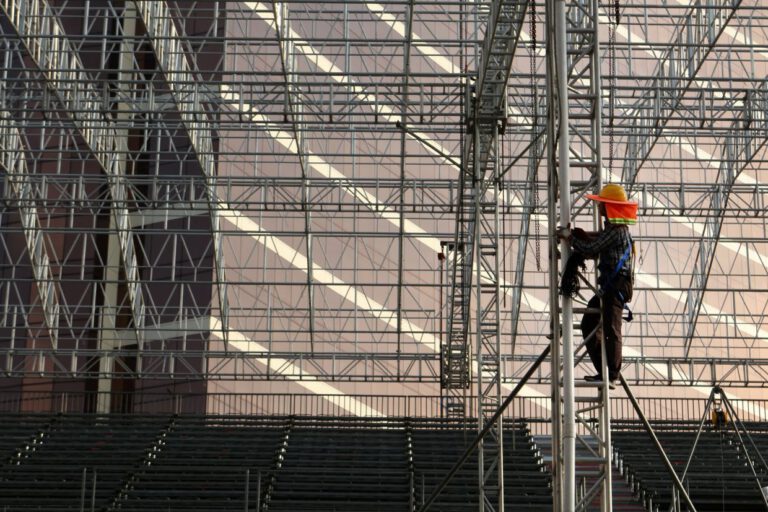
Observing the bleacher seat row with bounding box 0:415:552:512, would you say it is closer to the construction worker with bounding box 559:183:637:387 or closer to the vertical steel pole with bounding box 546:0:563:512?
the vertical steel pole with bounding box 546:0:563:512

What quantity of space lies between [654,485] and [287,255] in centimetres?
1650

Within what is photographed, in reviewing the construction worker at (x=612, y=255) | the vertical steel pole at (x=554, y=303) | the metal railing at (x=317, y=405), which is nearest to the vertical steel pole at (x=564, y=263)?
the vertical steel pole at (x=554, y=303)

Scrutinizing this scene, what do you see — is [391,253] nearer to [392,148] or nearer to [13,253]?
[392,148]

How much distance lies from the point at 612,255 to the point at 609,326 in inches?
29.9

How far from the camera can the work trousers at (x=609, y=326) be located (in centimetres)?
1341

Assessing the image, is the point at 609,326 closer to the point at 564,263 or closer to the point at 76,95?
the point at 564,263

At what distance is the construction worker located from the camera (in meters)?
13.3

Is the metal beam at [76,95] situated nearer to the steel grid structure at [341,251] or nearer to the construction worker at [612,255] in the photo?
the steel grid structure at [341,251]

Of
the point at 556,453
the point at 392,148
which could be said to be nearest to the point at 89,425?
the point at 392,148

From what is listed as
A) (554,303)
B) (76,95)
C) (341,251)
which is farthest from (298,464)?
(554,303)

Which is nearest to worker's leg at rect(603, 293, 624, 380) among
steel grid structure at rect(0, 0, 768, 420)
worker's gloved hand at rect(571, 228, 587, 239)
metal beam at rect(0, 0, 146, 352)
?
worker's gloved hand at rect(571, 228, 587, 239)

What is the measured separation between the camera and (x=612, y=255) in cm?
1335

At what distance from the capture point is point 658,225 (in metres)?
45.0

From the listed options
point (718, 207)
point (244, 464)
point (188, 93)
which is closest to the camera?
point (244, 464)
